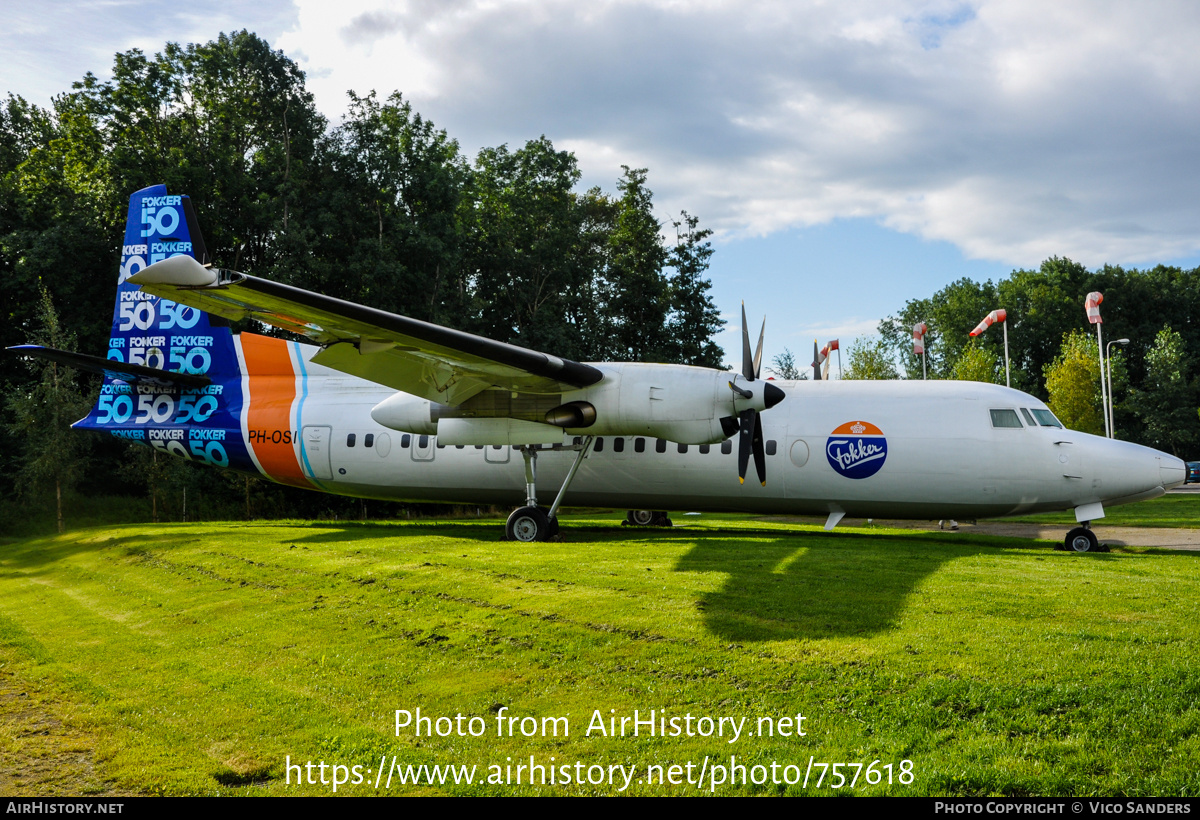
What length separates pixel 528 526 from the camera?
49.8ft

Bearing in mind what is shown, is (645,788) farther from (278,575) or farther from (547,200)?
(547,200)

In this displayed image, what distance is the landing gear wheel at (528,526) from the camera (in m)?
15.1

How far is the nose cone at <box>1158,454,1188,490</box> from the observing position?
539 inches

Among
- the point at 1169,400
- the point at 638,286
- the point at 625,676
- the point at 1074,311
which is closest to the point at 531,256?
the point at 638,286

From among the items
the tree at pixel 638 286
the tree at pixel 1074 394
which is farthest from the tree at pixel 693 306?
the tree at pixel 1074 394

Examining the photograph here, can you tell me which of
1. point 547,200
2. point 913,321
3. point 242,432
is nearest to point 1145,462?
point 242,432

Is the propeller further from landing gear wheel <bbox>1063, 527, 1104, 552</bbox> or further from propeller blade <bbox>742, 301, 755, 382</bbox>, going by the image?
landing gear wheel <bbox>1063, 527, 1104, 552</bbox>

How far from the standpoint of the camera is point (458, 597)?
31.9 ft

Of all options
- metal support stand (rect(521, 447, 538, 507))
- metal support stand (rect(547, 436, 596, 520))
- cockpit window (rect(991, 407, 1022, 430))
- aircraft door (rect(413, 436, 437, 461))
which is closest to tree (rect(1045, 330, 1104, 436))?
cockpit window (rect(991, 407, 1022, 430))

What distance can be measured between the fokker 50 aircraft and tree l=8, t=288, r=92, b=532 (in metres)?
6.40

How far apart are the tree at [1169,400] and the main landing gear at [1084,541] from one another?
52346 millimetres

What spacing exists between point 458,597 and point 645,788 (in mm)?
5183

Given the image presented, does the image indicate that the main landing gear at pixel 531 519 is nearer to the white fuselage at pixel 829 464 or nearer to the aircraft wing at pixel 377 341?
the white fuselage at pixel 829 464
